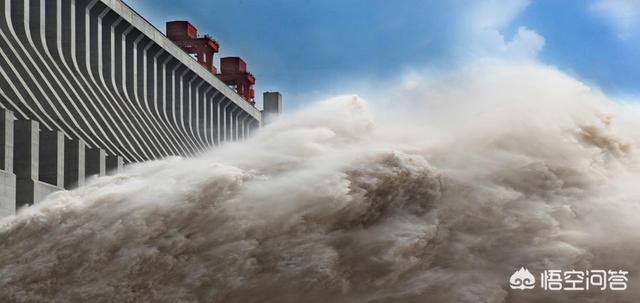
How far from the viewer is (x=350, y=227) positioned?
90.1ft

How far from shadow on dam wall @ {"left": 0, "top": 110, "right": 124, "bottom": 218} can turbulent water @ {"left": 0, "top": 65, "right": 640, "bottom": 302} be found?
39.4 feet

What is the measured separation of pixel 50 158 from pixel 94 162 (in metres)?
4.86

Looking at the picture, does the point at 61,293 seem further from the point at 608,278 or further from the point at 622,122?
the point at 622,122

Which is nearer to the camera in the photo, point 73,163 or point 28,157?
point 28,157

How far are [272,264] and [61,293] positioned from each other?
20.9ft

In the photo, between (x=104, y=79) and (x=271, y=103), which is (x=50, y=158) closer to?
(x=104, y=79)

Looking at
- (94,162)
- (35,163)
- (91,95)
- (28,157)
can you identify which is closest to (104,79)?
(91,95)

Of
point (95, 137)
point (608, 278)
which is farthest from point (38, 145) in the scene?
point (608, 278)

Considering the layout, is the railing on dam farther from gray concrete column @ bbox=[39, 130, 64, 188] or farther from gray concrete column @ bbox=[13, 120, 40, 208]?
gray concrete column @ bbox=[13, 120, 40, 208]

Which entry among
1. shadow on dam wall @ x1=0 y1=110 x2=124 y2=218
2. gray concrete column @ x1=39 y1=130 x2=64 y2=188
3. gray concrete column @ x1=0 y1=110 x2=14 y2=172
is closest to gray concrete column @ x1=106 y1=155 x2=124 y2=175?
shadow on dam wall @ x1=0 y1=110 x2=124 y2=218

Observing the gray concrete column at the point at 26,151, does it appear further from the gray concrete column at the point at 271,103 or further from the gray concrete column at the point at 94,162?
the gray concrete column at the point at 271,103

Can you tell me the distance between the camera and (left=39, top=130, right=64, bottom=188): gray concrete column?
47312mm

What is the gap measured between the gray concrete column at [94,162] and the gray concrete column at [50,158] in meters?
4.10

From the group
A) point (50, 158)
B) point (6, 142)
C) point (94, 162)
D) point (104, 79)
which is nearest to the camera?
point (6, 142)
